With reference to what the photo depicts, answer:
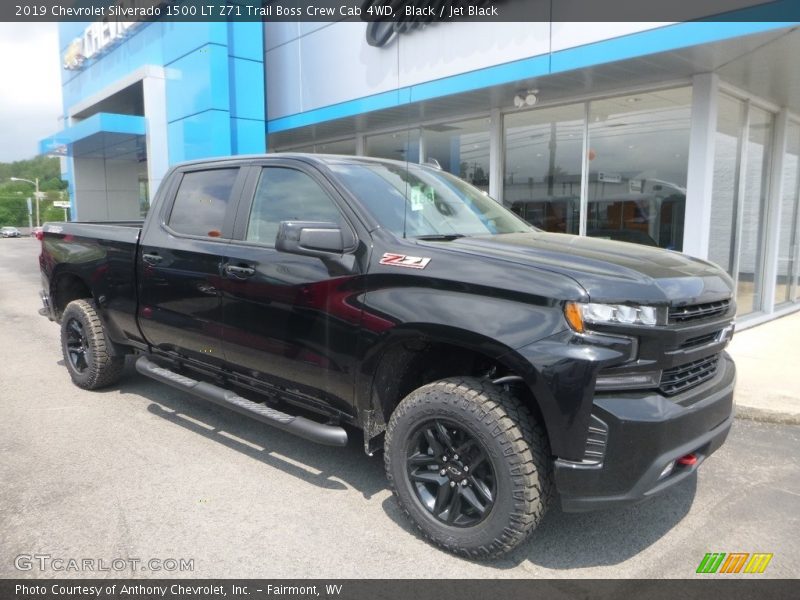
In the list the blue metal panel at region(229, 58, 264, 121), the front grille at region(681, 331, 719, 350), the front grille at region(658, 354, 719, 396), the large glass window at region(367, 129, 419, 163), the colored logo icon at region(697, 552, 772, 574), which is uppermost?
the blue metal panel at region(229, 58, 264, 121)

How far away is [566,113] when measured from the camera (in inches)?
381

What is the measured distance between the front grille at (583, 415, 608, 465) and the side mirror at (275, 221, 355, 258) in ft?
5.12

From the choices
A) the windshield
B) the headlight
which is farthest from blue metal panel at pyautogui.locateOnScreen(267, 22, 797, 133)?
the headlight

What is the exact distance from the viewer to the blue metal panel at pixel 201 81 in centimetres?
1352

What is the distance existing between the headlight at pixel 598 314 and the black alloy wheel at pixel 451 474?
28.8 inches

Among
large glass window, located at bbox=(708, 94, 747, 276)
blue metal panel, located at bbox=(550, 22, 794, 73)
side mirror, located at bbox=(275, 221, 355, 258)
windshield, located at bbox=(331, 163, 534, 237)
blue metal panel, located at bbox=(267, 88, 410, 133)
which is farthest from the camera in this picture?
blue metal panel, located at bbox=(267, 88, 410, 133)

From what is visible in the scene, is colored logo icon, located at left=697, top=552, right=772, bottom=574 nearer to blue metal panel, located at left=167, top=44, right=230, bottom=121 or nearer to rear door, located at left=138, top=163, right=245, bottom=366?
rear door, located at left=138, top=163, right=245, bottom=366

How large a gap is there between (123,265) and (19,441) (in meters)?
1.50

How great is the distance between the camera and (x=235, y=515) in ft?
11.2

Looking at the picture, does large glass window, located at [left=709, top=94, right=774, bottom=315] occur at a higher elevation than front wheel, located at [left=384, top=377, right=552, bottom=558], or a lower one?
higher

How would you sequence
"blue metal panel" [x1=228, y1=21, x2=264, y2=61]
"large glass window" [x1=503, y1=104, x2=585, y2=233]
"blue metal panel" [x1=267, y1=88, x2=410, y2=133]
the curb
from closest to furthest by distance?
the curb
"large glass window" [x1=503, y1=104, x2=585, y2=233]
"blue metal panel" [x1=267, y1=88, x2=410, y2=133]
"blue metal panel" [x1=228, y1=21, x2=264, y2=61]

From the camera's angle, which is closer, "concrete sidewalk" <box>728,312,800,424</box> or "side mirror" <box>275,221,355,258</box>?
"side mirror" <box>275,221,355,258</box>

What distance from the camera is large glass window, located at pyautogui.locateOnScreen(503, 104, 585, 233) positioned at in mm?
9594

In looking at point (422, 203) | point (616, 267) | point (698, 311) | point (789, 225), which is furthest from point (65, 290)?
point (789, 225)
